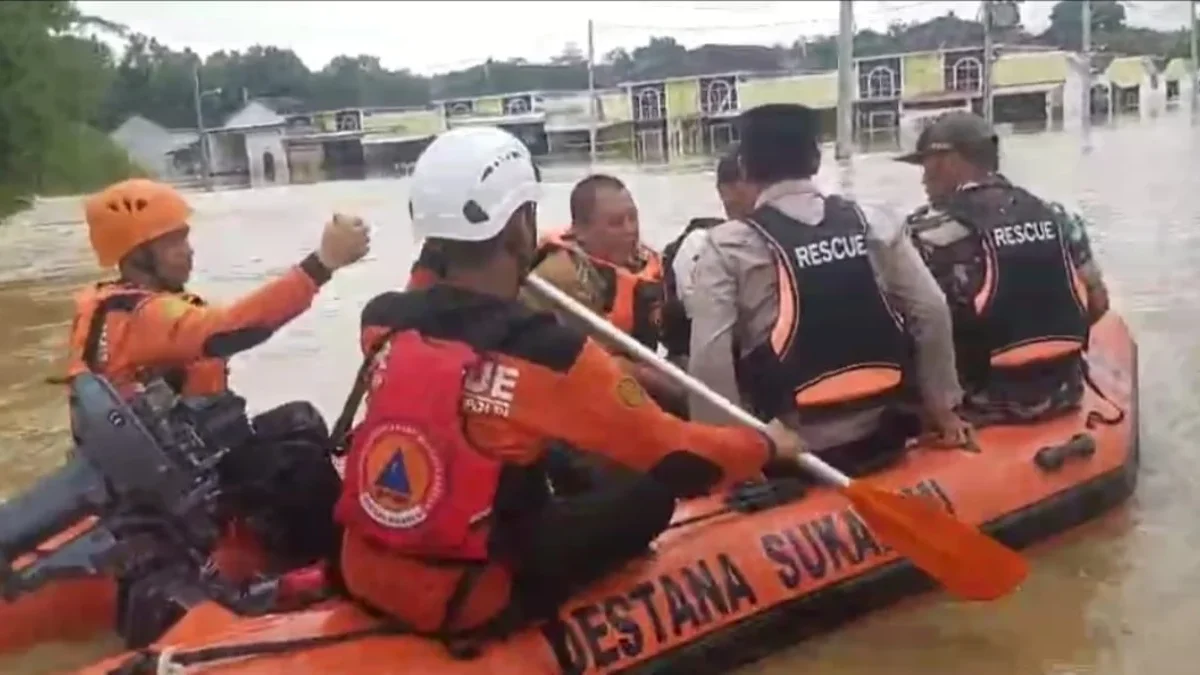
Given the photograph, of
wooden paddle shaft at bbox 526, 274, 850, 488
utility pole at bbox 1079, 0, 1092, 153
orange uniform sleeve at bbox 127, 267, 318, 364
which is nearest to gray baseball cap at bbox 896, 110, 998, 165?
wooden paddle shaft at bbox 526, 274, 850, 488

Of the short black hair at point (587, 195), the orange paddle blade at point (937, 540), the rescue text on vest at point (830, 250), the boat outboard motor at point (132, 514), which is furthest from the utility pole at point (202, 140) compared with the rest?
the orange paddle blade at point (937, 540)

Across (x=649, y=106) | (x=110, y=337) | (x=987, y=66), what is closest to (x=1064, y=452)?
(x=110, y=337)

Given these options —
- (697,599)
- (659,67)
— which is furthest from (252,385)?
Result: (659,67)

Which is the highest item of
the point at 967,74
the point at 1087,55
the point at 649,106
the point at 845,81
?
the point at 1087,55

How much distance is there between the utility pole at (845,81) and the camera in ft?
131

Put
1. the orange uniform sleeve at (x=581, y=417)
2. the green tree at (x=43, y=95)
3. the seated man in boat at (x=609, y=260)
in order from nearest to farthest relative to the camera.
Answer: the orange uniform sleeve at (x=581, y=417) → the seated man in boat at (x=609, y=260) → the green tree at (x=43, y=95)

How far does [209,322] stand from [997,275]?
2265 mm

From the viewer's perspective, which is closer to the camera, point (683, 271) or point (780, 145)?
point (780, 145)

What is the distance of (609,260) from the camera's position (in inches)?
203

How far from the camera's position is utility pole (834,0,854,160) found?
39.8 meters

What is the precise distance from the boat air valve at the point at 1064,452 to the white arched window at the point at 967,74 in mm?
43600

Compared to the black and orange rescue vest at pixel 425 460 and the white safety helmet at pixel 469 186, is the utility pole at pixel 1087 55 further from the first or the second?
the black and orange rescue vest at pixel 425 460

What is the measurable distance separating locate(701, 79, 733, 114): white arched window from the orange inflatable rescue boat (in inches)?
1749

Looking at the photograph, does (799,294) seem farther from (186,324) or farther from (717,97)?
(717,97)
